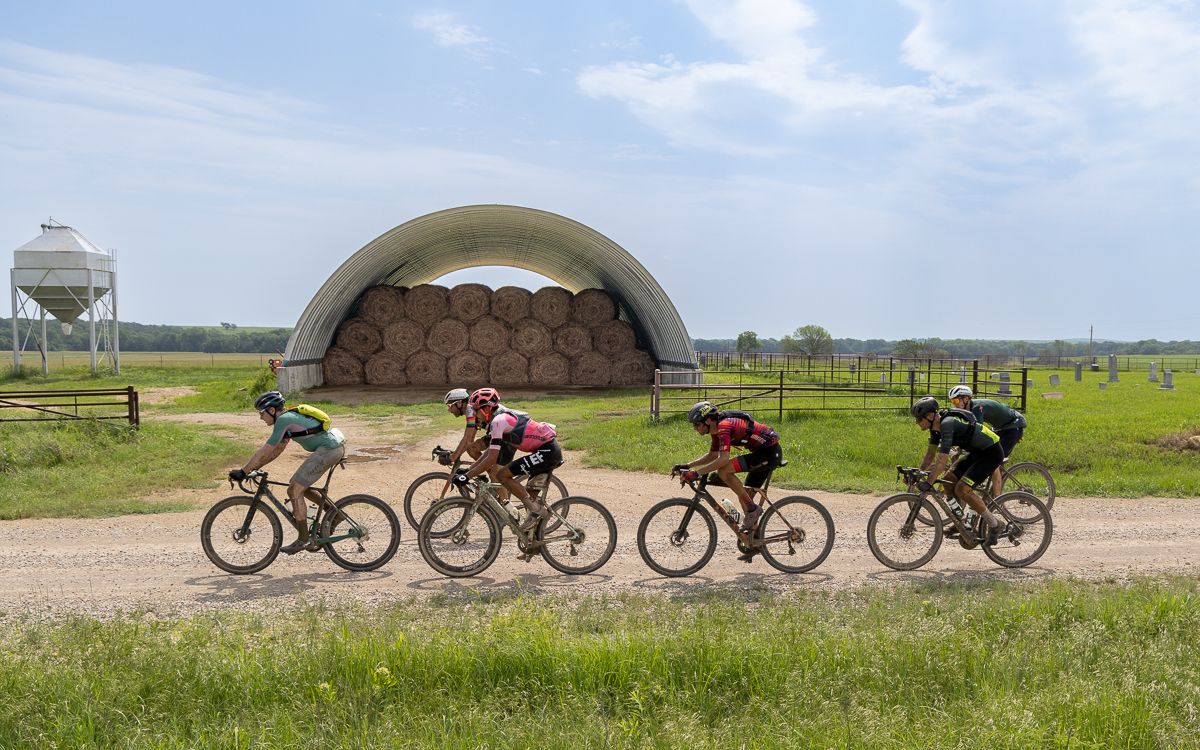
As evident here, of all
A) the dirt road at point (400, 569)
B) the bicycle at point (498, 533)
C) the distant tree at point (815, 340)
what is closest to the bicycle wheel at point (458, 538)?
the bicycle at point (498, 533)

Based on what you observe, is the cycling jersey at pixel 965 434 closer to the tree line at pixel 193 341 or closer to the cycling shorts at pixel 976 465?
the cycling shorts at pixel 976 465

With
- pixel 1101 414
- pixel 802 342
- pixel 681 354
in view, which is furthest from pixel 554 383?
pixel 802 342

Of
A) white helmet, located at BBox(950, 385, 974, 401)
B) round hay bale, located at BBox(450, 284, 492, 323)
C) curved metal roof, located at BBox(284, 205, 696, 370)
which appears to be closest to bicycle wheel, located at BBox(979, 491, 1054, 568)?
white helmet, located at BBox(950, 385, 974, 401)

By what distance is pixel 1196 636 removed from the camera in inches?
234

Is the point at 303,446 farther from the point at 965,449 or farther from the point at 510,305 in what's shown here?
the point at 510,305

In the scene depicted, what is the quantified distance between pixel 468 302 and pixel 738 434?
24.6 m

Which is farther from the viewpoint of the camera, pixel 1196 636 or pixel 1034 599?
pixel 1034 599

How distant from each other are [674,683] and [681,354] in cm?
2385

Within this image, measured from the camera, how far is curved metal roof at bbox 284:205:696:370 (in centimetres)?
2812

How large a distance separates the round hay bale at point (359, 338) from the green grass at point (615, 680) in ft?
82.8

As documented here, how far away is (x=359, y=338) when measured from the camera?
3120 centimetres

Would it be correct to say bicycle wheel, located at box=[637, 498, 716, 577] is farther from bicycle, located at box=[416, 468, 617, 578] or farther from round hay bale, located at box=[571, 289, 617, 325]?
round hay bale, located at box=[571, 289, 617, 325]

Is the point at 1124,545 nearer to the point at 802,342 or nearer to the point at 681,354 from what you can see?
the point at 681,354

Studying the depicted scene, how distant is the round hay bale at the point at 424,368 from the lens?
31.0 meters
